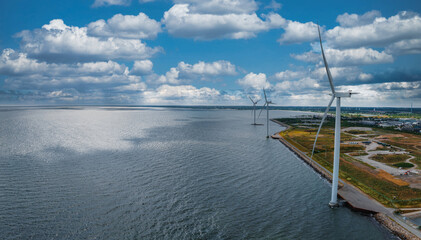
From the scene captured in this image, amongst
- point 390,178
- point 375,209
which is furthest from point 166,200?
point 390,178

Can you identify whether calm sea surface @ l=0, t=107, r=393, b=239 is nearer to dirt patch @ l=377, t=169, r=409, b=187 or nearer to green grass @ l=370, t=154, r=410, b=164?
dirt patch @ l=377, t=169, r=409, b=187

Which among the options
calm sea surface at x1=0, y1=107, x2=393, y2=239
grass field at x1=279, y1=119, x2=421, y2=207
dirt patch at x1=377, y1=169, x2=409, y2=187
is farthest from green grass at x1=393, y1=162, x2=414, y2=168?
calm sea surface at x1=0, y1=107, x2=393, y2=239

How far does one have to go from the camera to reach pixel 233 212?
2058 inches

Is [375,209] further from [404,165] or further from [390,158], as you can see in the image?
[390,158]

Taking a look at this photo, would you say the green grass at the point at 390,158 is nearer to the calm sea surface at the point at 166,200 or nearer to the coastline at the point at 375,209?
the calm sea surface at the point at 166,200

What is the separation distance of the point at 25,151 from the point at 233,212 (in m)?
92.9

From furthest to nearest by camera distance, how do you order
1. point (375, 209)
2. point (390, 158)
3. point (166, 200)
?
point (390, 158) → point (166, 200) → point (375, 209)

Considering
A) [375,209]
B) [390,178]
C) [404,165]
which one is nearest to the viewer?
[375,209]

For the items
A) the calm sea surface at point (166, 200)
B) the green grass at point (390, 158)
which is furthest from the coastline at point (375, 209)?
the green grass at point (390, 158)

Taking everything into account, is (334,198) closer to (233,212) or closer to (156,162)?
(233,212)

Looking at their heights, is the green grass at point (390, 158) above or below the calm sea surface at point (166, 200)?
above

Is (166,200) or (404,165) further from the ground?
(404,165)

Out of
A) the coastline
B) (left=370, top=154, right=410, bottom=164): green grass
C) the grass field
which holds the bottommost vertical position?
the coastline

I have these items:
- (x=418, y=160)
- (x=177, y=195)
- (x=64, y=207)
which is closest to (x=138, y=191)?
(x=177, y=195)
